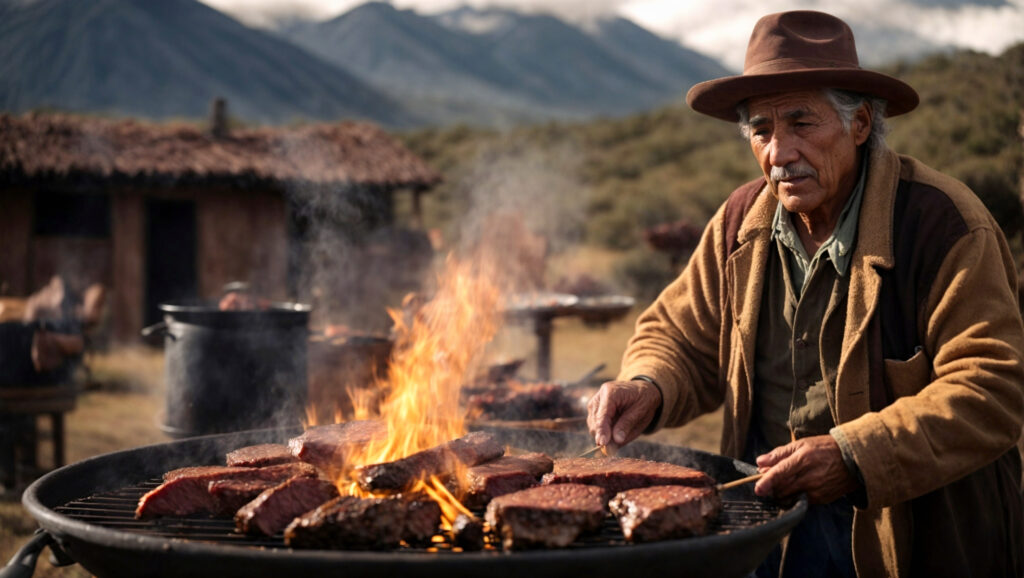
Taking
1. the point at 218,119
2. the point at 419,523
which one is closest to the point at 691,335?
the point at 419,523

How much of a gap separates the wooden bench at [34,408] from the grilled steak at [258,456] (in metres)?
5.05

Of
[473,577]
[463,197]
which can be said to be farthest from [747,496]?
[463,197]

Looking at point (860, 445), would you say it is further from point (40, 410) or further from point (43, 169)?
point (43, 169)

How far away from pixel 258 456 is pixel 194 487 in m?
0.35

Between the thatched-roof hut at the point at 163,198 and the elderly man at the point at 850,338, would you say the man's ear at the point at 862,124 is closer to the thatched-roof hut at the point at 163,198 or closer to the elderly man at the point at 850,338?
the elderly man at the point at 850,338

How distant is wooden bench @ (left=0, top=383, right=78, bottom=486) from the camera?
7129 millimetres

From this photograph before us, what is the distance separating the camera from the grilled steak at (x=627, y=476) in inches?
103

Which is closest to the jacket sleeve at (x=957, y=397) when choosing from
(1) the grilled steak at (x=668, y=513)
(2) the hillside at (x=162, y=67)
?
(1) the grilled steak at (x=668, y=513)

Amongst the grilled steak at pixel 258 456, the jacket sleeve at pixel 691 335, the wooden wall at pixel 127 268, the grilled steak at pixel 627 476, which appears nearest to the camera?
the grilled steak at pixel 627 476

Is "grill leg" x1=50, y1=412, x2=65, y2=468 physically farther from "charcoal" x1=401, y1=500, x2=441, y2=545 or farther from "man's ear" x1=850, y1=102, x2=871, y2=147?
"man's ear" x1=850, y1=102, x2=871, y2=147

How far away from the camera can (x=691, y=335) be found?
3477mm

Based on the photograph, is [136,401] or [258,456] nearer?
[258,456]

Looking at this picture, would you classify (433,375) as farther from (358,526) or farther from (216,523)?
(358,526)

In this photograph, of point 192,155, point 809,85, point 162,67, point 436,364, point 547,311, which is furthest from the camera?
point 162,67
